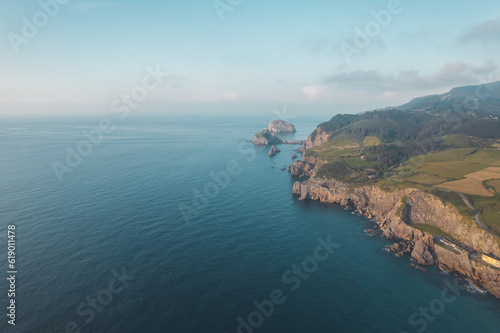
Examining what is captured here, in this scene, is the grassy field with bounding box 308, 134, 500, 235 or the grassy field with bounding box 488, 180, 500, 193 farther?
the grassy field with bounding box 488, 180, 500, 193

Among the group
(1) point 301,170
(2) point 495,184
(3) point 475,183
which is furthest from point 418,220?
(1) point 301,170

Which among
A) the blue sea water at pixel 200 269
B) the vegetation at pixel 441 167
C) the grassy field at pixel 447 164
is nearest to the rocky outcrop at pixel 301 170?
the vegetation at pixel 441 167

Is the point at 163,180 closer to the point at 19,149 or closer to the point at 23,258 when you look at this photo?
the point at 23,258

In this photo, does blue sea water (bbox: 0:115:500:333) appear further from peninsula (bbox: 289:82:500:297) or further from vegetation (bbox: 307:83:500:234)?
vegetation (bbox: 307:83:500:234)

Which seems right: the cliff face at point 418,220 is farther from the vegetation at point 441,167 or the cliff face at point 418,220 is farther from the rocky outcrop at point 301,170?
the rocky outcrop at point 301,170

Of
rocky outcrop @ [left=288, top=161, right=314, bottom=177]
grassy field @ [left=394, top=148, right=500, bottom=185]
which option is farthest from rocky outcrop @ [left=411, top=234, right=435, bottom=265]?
rocky outcrop @ [left=288, top=161, right=314, bottom=177]
